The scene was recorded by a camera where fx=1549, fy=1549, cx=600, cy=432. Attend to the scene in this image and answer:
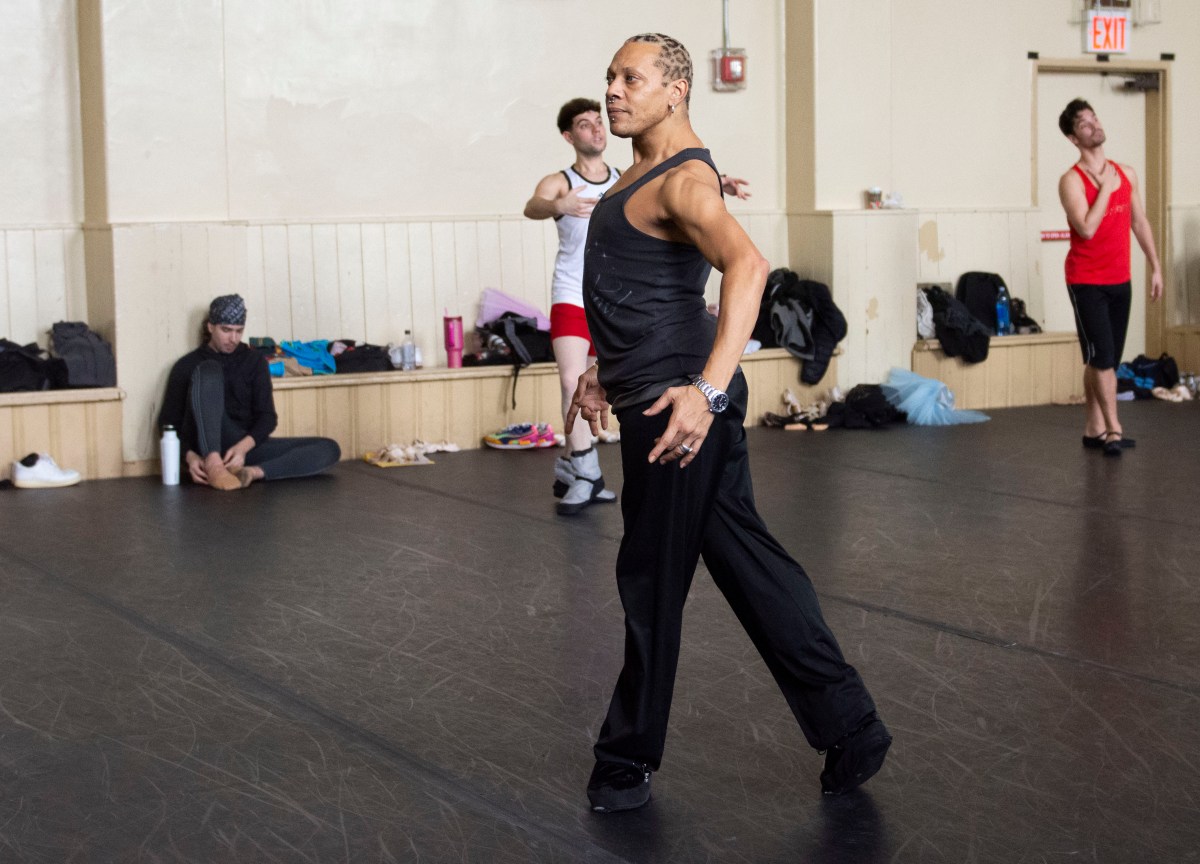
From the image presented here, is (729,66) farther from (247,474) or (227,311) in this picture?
(247,474)

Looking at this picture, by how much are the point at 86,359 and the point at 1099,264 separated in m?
5.45

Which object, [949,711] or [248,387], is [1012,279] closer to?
[248,387]

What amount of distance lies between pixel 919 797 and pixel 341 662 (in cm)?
187

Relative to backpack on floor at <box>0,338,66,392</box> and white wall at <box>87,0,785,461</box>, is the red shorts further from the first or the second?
backpack on floor at <box>0,338,66,392</box>

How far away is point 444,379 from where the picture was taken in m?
9.06

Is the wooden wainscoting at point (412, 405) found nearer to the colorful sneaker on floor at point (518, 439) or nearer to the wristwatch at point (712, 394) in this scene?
the colorful sneaker on floor at point (518, 439)

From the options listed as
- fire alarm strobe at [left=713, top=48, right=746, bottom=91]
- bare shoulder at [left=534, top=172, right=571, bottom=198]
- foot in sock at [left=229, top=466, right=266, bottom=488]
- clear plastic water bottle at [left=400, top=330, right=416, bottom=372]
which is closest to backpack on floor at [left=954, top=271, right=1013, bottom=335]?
fire alarm strobe at [left=713, top=48, right=746, bottom=91]

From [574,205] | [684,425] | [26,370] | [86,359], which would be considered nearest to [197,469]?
[86,359]

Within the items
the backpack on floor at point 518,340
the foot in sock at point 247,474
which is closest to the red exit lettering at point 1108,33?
the backpack on floor at point 518,340

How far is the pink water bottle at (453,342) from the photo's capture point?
9266mm

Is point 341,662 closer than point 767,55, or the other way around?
point 341,662

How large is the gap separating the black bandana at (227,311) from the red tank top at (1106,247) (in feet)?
14.7

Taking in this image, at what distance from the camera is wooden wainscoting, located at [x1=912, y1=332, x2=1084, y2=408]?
10.6 metres

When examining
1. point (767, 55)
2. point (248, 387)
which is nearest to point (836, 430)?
point (767, 55)
